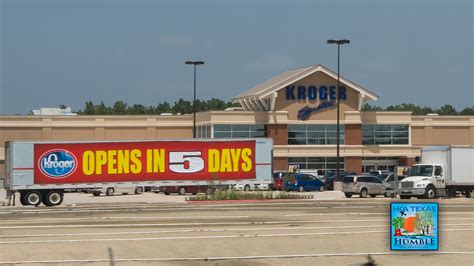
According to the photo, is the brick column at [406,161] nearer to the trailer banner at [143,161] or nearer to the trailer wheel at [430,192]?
the trailer banner at [143,161]

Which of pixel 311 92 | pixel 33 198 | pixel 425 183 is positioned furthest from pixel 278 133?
pixel 33 198

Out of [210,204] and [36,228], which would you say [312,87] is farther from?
[36,228]

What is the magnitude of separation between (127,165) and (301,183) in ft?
61.5

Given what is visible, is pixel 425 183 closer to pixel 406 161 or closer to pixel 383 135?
pixel 406 161

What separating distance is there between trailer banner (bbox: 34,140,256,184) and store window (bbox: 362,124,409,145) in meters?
45.1

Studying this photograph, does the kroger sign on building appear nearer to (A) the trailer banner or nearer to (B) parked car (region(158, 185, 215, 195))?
(B) parked car (region(158, 185, 215, 195))

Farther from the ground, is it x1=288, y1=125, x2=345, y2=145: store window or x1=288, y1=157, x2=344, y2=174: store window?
x1=288, y1=125, x2=345, y2=145: store window

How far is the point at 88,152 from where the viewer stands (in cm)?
5156

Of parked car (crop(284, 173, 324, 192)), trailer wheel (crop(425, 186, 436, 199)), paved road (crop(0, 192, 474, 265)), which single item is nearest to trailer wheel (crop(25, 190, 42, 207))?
paved road (crop(0, 192, 474, 265))

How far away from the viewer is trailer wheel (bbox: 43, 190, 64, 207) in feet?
160

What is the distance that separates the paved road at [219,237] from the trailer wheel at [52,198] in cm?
933

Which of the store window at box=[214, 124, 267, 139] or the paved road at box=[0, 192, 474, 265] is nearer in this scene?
the paved road at box=[0, 192, 474, 265]

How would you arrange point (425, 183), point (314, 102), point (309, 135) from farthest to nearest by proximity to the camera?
point (309, 135) < point (314, 102) < point (425, 183)

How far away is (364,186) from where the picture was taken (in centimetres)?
5628
